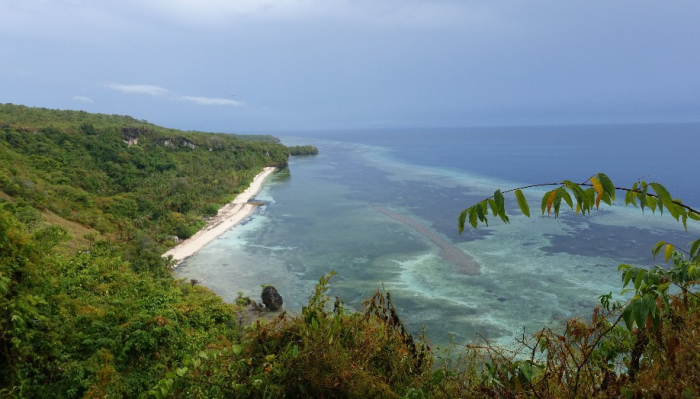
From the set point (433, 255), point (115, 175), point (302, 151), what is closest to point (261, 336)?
point (433, 255)

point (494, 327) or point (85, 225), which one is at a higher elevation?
point (85, 225)

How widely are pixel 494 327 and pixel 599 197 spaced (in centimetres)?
1991

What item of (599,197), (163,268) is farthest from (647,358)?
(163,268)

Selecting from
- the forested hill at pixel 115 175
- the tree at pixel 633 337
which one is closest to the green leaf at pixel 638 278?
the tree at pixel 633 337

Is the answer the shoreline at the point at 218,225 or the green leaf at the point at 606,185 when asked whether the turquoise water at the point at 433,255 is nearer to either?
the shoreline at the point at 218,225

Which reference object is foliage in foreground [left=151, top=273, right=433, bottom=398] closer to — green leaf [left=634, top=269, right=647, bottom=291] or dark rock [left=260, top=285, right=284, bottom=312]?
green leaf [left=634, top=269, right=647, bottom=291]

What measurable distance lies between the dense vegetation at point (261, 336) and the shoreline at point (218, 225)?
4.06 feet

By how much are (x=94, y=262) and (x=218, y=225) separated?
20.5 meters

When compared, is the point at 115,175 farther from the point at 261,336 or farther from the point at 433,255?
the point at 261,336

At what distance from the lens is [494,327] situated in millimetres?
19922

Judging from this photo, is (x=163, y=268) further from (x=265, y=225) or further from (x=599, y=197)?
(x=599, y=197)

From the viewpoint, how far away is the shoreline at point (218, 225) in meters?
30.6

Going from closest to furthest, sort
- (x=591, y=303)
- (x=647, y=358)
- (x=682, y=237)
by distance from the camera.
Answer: (x=647, y=358)
(x=591, y=303)
(x=682, y=237)

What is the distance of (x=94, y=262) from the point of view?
1811 centimetres
